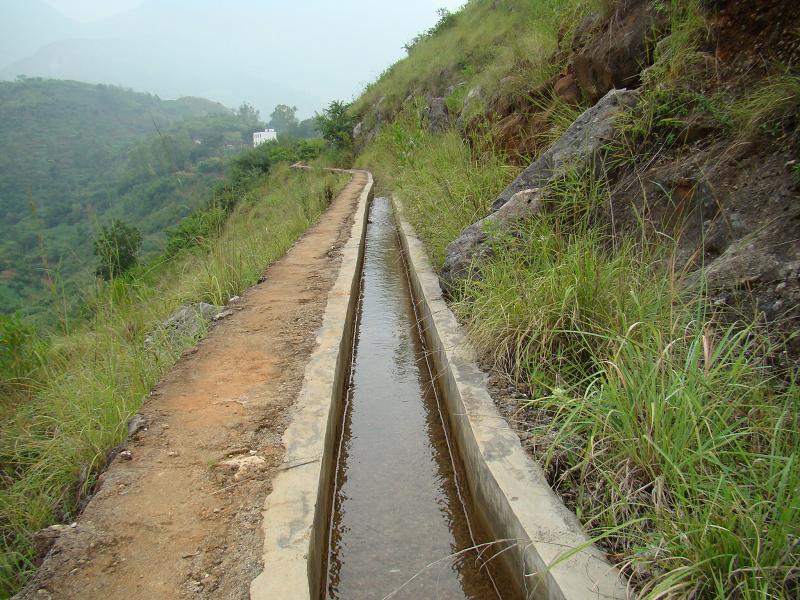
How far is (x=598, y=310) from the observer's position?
2896 millimetres

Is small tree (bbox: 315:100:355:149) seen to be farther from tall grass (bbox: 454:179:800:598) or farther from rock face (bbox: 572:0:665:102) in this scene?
tall grass (bbox: 454:179:800:598)

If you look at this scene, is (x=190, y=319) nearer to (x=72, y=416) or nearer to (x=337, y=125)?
(x=72, y=416)

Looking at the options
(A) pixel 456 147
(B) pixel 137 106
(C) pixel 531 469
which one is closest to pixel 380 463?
(C) pixel 531 469

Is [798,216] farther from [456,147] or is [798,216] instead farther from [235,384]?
[456,147]

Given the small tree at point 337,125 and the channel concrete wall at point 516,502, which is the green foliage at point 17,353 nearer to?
the channel concrete wall at point 516,502

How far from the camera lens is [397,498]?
2656 millimetres

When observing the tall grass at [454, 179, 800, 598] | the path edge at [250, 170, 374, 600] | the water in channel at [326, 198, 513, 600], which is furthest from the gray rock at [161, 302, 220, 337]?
the tall grass at [454, 179, 800, 598]

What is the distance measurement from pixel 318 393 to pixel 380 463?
55cm

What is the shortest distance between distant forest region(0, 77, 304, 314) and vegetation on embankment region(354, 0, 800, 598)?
3.07 metres

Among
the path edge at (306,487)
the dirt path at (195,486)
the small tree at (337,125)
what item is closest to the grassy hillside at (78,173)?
the dirt path at (195,486)

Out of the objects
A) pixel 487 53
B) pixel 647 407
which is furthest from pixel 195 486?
pixel 487 53

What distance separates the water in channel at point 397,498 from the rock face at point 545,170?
909mm

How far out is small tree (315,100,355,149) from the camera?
24406 millimetres

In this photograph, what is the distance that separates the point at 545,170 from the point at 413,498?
2886 mm
